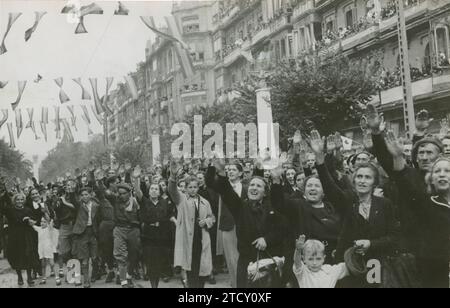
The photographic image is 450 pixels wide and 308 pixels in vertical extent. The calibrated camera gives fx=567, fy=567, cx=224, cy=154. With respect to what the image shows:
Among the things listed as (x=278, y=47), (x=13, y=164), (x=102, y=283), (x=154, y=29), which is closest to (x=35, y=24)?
(x=154, y=29)

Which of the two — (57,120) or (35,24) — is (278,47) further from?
(35,24)

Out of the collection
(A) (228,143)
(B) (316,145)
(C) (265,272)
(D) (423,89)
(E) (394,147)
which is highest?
(D) (423,89)

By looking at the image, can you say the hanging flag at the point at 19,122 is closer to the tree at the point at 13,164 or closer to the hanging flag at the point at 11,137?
the hanging flag at the point at 11,137

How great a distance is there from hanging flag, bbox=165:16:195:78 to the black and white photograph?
3cm

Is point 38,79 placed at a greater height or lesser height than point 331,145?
greater

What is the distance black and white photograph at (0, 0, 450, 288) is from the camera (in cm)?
538

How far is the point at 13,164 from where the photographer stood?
9844 millimetres

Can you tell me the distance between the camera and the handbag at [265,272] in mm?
5570

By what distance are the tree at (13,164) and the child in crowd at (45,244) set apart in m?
1.37

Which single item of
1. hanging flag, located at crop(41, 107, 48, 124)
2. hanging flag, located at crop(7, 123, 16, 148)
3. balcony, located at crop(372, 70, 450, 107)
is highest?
balcony, located at crop(372, 70, 450, 107)

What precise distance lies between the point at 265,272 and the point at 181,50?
4136 mm

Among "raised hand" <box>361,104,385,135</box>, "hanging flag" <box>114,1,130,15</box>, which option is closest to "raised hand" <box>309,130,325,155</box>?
"raised hand" <box>361,104,385,135</box>

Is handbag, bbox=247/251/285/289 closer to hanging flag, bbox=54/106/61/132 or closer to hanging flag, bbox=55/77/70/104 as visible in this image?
hanging flag, bbox=55/77/70/104
